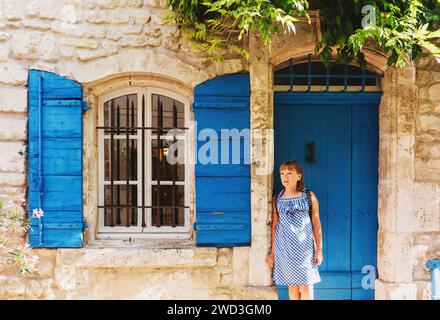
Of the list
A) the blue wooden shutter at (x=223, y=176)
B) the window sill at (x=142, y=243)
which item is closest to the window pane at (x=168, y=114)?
the blue wooden shutter at (x=223, y=176)

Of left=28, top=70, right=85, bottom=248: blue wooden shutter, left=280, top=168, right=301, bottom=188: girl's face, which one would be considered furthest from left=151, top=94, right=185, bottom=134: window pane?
left=280, top=168, right=301, bottom=188: girl's face

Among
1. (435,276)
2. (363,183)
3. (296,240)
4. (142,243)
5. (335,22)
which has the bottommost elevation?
(435,276)

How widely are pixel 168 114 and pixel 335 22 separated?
5.93 feet

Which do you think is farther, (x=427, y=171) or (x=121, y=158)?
(x=121, y=158)

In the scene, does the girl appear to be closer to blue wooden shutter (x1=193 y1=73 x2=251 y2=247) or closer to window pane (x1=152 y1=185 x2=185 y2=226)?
blue wooden shutter (x1=193 y1=73 x2=251 y2=247)

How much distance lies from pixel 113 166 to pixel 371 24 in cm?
270

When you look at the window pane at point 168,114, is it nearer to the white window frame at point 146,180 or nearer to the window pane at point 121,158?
the white window frame at point 146,180

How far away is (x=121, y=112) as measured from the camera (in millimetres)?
4262

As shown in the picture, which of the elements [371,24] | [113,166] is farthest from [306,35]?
[113,166]

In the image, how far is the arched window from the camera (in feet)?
13.8

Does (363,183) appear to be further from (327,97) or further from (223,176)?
(223,176)

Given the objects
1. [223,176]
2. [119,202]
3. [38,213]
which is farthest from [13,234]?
[223,176]

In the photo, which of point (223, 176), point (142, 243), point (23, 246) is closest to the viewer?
point (23, 246)

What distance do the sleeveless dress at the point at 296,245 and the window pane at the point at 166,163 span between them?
1.19 m
